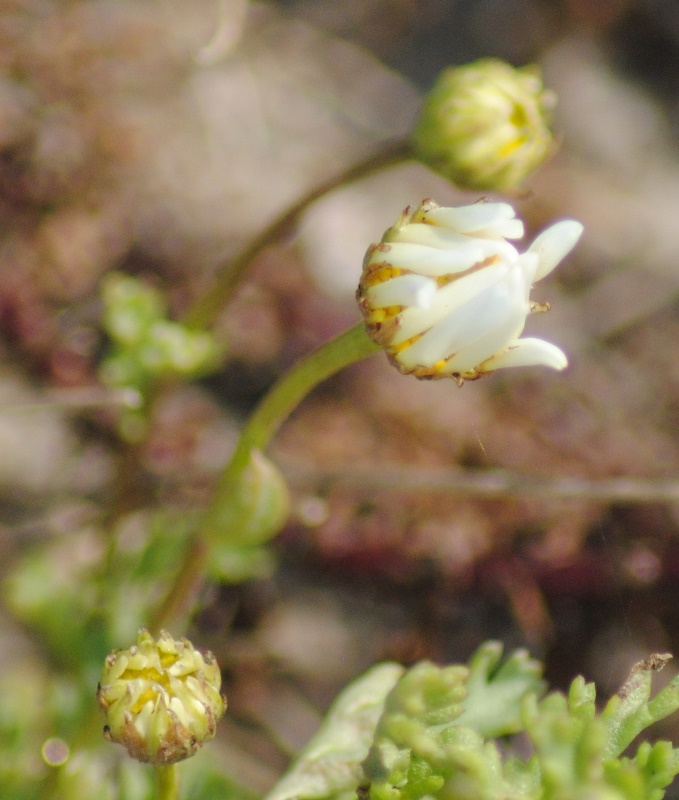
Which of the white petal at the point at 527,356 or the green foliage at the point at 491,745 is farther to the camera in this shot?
the white petal at the point at 527,356

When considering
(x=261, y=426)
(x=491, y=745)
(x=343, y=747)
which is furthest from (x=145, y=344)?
(x=491, y=745)

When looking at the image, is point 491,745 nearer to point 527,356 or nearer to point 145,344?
A: point 527,356

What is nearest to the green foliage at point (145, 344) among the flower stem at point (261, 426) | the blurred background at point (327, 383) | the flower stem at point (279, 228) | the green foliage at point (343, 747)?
the flower stem at point (279, 228)

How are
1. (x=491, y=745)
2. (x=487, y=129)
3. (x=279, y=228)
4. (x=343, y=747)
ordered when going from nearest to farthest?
(x=491, y=745) → (x=343, y=747) → (x=487, y=129) → (x=279, y=228)

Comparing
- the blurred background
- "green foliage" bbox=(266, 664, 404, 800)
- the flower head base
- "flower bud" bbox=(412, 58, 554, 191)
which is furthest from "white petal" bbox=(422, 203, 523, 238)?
the blurred background

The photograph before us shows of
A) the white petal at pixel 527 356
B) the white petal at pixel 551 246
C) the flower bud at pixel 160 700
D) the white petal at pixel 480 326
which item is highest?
the white petal at pixel 551 246

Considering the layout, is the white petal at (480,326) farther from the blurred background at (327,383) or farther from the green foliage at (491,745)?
the blurred background at (327,383)
